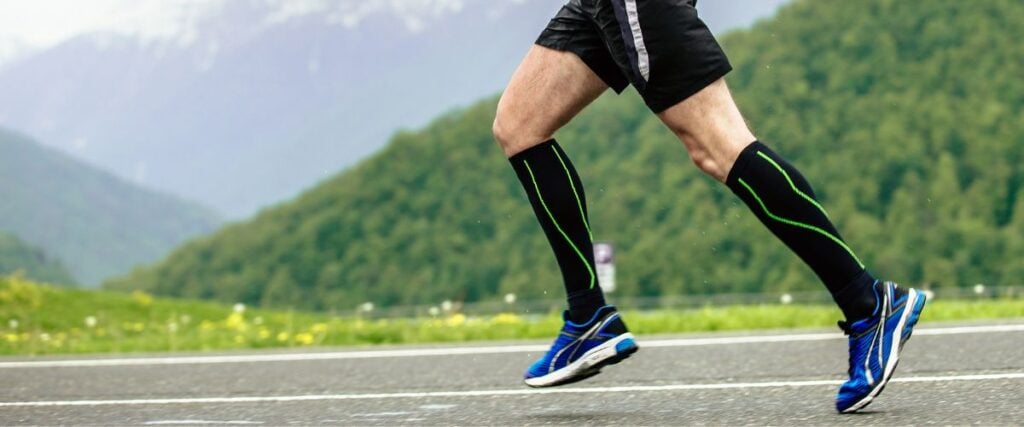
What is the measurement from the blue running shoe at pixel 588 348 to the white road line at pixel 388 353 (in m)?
1.90

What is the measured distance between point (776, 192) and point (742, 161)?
10cm

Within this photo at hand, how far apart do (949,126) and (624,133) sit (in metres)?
39.4

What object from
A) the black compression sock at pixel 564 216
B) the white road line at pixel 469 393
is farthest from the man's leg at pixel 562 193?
the white road line at pixel 469 393

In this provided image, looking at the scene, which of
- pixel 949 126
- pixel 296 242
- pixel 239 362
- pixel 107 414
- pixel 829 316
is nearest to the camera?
pixel 107 414

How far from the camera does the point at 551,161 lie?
133 inches

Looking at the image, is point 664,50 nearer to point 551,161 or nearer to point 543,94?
point 543,94

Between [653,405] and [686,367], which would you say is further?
[686,367]

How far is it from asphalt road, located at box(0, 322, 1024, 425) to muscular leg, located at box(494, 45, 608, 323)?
338mm

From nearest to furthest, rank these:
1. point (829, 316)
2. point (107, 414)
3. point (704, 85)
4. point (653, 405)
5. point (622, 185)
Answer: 1. point (704, 85)
2. point (653, 405)
3. point (107, 414)
4. point (829, 316)
5. point (622, 185)

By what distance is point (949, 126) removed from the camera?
123 m

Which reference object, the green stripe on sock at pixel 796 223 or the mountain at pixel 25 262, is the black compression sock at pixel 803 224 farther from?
the mountain at pixel 25 262

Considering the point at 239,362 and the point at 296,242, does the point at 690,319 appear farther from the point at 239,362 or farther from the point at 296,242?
the point at 296,242

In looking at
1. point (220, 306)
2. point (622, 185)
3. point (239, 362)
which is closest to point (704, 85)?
point (239, 362)

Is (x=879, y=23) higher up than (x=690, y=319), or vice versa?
(x=879, y=23)
